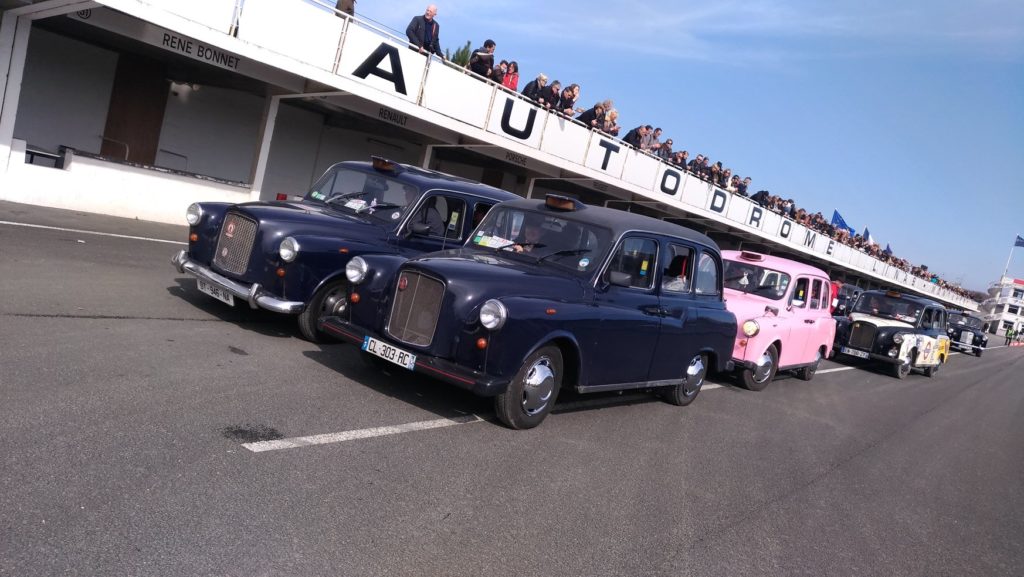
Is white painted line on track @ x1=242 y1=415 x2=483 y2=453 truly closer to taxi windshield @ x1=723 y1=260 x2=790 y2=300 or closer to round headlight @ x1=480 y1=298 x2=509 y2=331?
round headlight @ x1=480 y1=298 x2=509 y2=331

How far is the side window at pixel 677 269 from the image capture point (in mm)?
7617

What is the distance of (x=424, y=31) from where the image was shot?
16.2 m

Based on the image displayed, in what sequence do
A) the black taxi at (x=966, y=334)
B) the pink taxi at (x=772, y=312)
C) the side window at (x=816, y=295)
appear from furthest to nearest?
the black taxi at (x=966, y=334) < the side window at (x=816, y=295) < the pink taxi at (x=772, y=312)

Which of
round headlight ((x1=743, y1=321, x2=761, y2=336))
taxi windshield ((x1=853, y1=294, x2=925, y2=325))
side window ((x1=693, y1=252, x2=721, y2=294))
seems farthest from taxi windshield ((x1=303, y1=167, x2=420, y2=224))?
taxi windshield ((x1=853, y1=294, x2=925, y2=325))

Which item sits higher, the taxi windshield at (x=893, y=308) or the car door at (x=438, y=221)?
the taxi windshield at (x=893, y=308)

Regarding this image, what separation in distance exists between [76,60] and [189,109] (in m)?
2.95

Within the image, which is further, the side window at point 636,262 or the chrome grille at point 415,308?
the side window at point 636,262

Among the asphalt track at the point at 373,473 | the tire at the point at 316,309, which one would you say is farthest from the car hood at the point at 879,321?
the tire at the point at 316,309

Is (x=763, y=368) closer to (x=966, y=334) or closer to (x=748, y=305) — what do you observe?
(x=748, y=305)

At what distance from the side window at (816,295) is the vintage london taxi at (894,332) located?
217 inches

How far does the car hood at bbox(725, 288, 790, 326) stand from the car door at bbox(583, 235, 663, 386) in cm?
285

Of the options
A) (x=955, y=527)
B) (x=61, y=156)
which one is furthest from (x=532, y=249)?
(x=61, y=156)

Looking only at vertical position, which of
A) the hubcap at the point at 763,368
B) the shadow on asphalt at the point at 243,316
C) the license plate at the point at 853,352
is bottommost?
the shadow on asphalt at the point at 243,316

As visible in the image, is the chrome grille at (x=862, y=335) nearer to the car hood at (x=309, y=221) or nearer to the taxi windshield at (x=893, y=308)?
the taxi windshield at (x=893, y=308)
